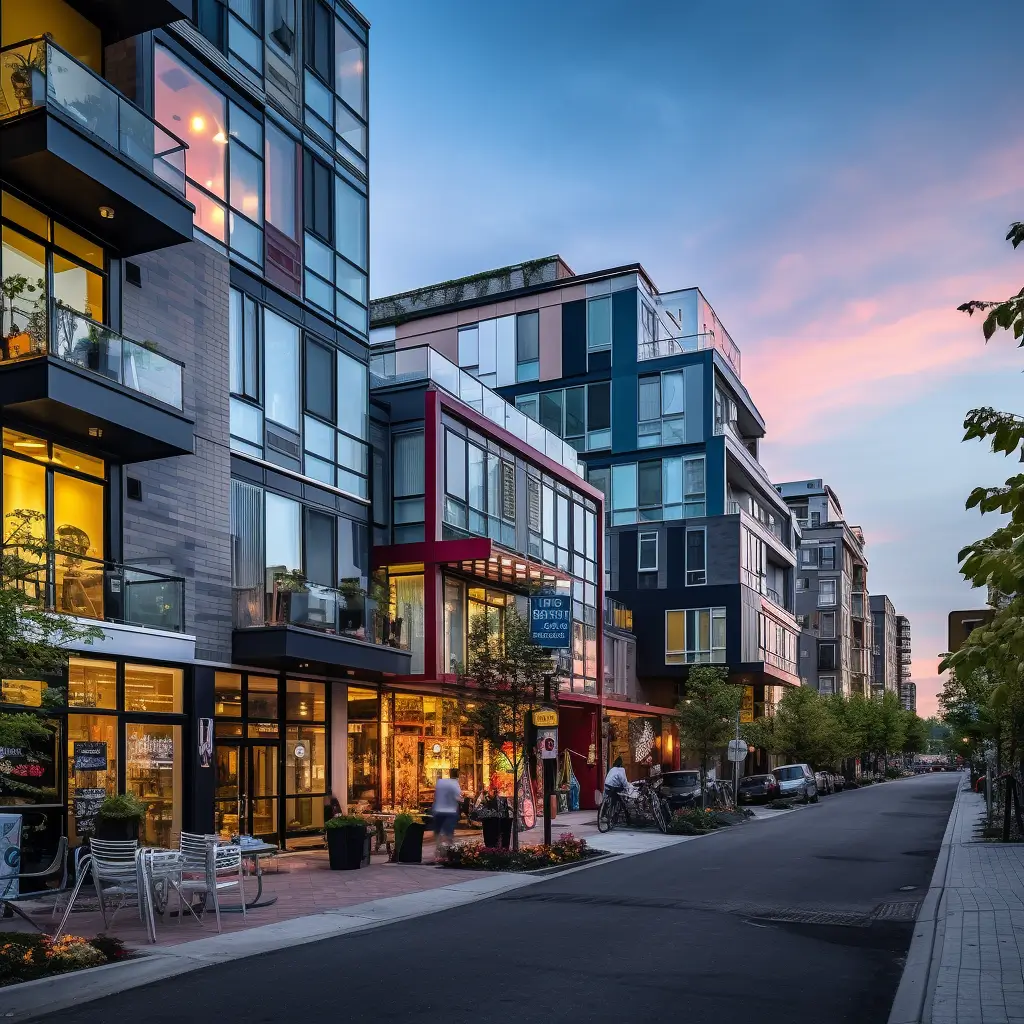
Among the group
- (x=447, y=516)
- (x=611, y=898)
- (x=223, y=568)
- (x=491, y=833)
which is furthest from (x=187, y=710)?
(x=447, y=516)

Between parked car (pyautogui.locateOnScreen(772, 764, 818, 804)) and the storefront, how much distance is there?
30047 millimetres

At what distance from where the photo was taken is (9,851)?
1293 centimetres

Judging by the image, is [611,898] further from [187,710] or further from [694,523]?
[694,523]

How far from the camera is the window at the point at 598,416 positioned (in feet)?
188

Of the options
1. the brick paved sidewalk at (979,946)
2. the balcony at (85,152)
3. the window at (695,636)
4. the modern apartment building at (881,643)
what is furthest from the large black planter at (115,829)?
the modern apartment building at (881,643)

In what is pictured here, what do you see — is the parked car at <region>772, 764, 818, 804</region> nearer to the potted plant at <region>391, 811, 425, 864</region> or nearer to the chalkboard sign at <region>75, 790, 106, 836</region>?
the potted plant at <region>391, 811, 425, 864</region>

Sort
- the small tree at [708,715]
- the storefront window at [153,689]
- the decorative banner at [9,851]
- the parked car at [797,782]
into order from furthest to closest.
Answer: the parked car at [797,782]
the small tree at [708,715]
the storefront window at [153,689]
the decorative banner at [9,851]

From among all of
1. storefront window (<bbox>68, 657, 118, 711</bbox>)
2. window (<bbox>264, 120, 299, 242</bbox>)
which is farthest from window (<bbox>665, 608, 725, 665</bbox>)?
storefront window (<bbox>68, 657, 118, 711</bbox>)

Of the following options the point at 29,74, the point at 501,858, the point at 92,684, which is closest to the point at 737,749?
the point at 501,858

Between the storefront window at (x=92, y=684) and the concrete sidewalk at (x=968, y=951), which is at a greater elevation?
the storefront window at (x=92, y=684)

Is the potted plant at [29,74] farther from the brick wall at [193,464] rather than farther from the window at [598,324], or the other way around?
the window at [598,324]

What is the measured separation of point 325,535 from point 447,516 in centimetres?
459

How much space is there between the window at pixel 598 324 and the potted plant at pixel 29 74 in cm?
3970

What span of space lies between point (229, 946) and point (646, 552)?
152ft
